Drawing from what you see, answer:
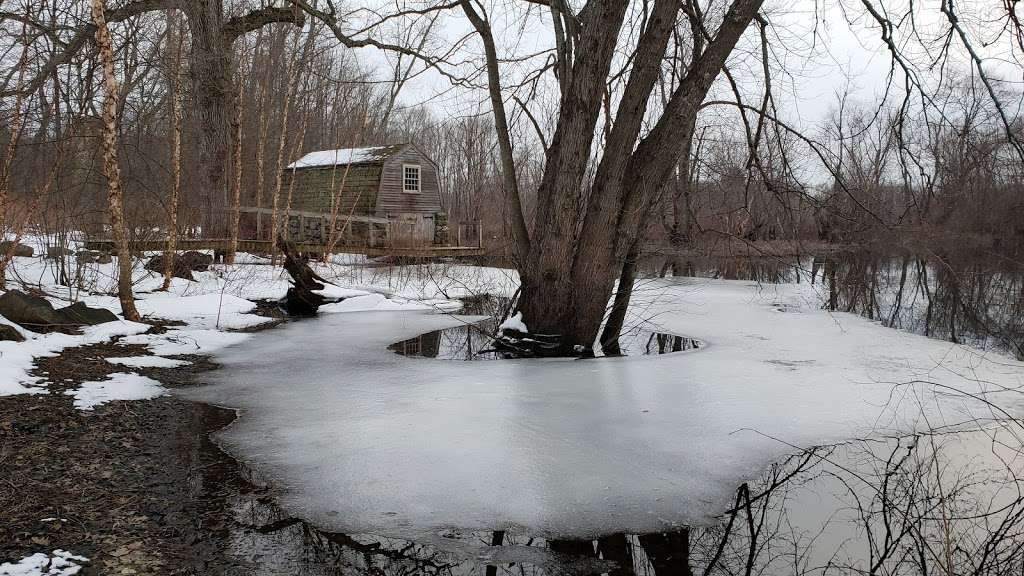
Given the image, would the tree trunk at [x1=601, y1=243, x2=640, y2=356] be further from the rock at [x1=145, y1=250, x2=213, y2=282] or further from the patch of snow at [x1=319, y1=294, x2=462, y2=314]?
the rock at [x1=145, y1=250, x2=213, y2=282]

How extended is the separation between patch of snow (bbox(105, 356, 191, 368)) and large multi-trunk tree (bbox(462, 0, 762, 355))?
13.5 feet

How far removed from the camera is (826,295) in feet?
54.4

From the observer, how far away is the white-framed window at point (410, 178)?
89.4 ft

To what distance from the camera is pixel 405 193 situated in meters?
27.3

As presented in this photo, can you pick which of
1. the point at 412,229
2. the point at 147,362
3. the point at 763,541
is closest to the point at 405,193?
the point at 412,229

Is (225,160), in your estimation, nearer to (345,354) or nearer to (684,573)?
(345,354)

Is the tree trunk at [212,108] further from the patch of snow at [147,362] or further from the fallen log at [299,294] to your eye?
the patch of snow at [147,362]

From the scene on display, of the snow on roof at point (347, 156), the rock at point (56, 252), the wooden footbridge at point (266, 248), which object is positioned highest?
the snow on roof at point (347, 156)

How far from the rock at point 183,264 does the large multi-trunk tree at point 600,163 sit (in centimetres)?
899

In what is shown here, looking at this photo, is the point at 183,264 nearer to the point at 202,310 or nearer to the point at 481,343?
the point at 202,310

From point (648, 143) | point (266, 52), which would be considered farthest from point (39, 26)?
point (266, 52)

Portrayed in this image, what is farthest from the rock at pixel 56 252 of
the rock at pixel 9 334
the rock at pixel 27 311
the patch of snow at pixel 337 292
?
the rock at pixel 9 334

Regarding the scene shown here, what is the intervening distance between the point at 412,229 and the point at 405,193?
386 cm

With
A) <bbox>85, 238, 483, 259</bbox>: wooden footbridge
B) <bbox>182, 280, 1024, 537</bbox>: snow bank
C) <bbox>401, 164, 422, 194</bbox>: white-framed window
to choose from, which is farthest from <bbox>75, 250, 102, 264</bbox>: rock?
<bbox>401, 164, 422, 194</bbox>: white-framed window
